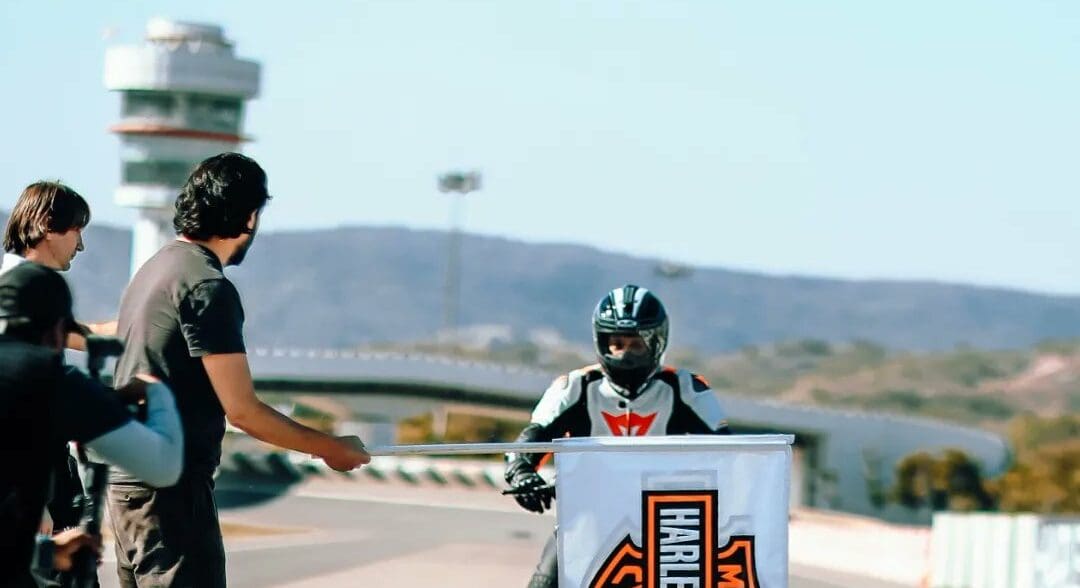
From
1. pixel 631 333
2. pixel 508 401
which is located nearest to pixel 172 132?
pixel 508 401

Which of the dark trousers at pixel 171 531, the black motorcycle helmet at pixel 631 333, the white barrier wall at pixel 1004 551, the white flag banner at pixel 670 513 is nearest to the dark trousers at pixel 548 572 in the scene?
the black motorcycle helmet at pixel 631 333

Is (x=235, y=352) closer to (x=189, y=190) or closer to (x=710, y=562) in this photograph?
(x=189, y=190)

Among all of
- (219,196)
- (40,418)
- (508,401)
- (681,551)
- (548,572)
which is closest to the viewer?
(40,418)

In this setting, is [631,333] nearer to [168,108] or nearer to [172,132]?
[172,132]

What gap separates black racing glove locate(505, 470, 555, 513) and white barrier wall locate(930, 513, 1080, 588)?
9.96m

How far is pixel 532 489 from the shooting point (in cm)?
824

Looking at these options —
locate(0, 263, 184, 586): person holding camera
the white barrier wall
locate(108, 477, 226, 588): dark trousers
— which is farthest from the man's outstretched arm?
the white barrier wall

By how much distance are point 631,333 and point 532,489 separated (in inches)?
39.2

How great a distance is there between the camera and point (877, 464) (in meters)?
104

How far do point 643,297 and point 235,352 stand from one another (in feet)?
10.2

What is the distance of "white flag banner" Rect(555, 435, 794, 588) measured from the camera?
22.6 feet

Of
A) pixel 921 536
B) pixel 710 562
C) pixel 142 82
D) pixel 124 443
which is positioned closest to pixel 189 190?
pixel 124 443

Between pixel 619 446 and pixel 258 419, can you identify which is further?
pixel 619 446

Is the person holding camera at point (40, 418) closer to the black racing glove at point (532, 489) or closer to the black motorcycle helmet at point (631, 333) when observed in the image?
the black racing glove at point (532, 489)
